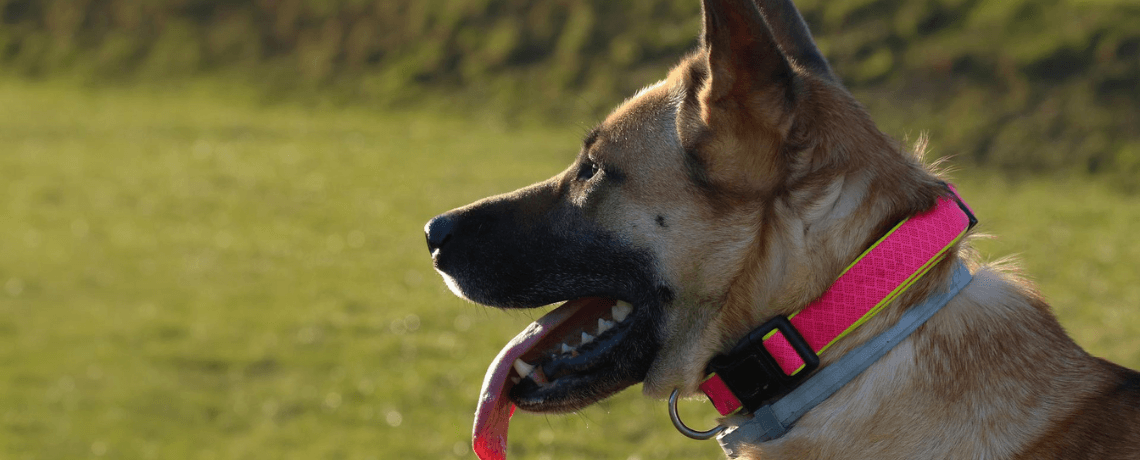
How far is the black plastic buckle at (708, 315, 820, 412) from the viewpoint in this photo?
8.25 feet

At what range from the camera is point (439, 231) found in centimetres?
314


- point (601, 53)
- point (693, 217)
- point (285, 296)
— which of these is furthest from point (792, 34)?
point (601, 53)

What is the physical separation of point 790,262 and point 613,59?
22.2 meters

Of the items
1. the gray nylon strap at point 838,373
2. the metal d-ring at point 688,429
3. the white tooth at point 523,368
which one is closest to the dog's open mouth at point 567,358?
the white tooth at point 523,368

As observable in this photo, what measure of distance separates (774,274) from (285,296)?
340 inches

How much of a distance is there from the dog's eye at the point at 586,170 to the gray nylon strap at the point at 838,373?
3.04 ft

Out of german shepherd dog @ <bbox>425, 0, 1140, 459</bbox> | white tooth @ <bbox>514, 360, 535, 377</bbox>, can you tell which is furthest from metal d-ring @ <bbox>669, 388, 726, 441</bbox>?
white tooth @ <bbox>514, 360, 535, 377</bbox>

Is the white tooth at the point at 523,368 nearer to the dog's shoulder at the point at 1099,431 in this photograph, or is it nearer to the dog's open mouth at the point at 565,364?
the dog's open mouth at the point at 565,364

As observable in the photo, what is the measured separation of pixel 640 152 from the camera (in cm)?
295

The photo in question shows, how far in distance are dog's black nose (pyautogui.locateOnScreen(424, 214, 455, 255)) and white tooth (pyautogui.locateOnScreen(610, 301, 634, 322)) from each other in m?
0.59

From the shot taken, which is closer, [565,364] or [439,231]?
[565,364]

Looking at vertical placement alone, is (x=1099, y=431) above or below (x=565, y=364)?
below

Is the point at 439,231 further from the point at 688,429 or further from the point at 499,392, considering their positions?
the point at 688,429

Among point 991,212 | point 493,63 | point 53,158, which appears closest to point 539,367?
point 991,212
